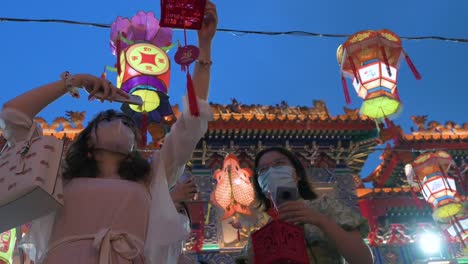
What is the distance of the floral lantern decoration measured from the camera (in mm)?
6199

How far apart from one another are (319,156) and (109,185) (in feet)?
31.9

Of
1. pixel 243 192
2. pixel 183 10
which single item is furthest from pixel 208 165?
pixel 183 10

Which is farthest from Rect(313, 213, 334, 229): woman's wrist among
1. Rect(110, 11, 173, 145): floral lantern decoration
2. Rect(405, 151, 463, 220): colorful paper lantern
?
Rect(405, 151, 463, 220): colorful paper lantern

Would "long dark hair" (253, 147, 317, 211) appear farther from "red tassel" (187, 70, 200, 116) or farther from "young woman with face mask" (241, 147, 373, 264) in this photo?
"red tassel" (187, 70, 200, 116)

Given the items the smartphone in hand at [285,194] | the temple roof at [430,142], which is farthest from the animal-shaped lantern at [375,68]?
the smartphone in hand at [285,194]

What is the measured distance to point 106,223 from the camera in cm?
193

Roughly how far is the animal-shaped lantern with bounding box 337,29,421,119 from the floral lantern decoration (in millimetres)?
2470

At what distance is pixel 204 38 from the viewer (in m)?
2.65

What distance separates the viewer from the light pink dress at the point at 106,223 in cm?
184

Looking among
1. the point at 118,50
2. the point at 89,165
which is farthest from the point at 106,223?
the point at 118,50

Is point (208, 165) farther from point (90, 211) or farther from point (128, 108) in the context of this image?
point (90, 211)

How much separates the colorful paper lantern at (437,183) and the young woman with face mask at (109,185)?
26.4 feet

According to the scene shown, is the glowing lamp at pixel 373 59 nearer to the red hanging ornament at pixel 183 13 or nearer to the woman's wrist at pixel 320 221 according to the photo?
the red hanging ornament at pixel 183 13

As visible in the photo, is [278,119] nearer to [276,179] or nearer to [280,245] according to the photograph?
[276,179]
